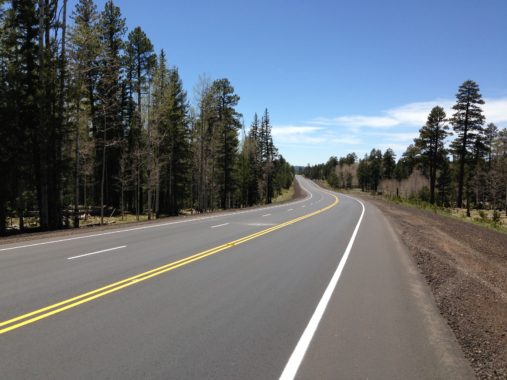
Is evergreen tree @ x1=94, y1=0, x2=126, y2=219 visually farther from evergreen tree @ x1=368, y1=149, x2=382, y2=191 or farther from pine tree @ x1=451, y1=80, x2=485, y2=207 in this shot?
evergreen tree @ x1=368, y1=149, x2=382, y2=191

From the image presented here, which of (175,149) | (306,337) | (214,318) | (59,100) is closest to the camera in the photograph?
(306,337)

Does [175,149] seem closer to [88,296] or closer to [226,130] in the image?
[226,130]

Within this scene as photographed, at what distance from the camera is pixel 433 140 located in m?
65.3

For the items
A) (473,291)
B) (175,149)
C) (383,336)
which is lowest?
(473,291)

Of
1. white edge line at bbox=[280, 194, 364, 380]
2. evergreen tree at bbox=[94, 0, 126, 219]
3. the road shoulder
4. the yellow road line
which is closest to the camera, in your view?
white edge line at bbox=[280, 194, 364, 380]

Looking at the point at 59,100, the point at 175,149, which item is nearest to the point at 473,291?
the point at 59,100

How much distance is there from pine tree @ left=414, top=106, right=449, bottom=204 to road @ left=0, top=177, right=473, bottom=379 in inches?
2317

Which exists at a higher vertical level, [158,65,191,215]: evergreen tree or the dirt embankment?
[158,65,191,215]: evergreen tree

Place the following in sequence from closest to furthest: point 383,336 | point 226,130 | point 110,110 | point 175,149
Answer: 1. point 383,336
2. point 110,110
3. point 175,149
4. point 226,130

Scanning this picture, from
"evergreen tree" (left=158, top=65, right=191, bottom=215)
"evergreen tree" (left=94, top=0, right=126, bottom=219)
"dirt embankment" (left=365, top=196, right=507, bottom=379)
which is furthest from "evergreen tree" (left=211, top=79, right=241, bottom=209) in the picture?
"dirt embankment" (left=365, top=196, right=507, bottom=379)

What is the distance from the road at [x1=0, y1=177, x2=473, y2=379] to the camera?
4527 millimetres

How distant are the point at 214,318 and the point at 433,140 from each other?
66.6 m

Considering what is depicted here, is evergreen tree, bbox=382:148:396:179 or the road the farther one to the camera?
evergreen tree, bbox=382:148:396:179

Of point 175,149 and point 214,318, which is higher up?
A: point 175,149
